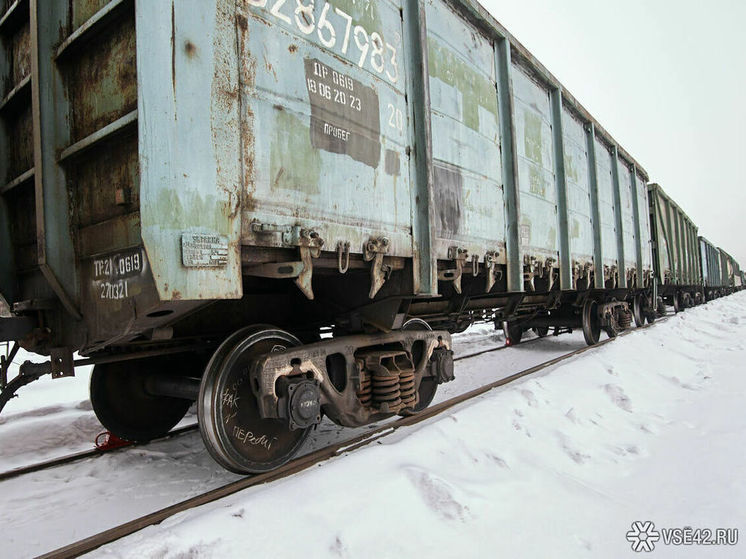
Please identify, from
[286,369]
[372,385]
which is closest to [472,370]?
[372,385]

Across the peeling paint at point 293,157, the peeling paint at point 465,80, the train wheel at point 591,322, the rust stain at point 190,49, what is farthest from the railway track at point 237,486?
the train wheel at point 591,322

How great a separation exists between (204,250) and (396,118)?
2035 millimetres

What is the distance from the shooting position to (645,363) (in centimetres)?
641

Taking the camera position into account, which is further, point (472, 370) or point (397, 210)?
point (472, 370)

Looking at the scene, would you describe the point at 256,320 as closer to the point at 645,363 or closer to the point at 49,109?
the point at 49,109

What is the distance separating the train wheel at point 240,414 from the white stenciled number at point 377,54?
210 cm

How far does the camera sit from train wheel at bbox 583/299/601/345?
891cm

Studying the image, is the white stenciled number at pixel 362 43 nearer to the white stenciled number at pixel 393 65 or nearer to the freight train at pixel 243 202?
the freight train at pixel 243 202

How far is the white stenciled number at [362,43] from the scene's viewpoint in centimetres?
325

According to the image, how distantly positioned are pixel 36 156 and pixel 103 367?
1.90 m

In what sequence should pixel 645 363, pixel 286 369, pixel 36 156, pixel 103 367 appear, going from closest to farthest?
1. pixel 36 156
2. pixel 286 369
3. pixel 103 367
4. pixel 645 363

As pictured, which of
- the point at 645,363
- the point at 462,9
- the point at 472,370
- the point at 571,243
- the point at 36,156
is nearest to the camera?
the point at 36,156

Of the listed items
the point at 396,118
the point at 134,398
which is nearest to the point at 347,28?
the point at 396,118

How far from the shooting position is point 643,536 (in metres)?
2.22
